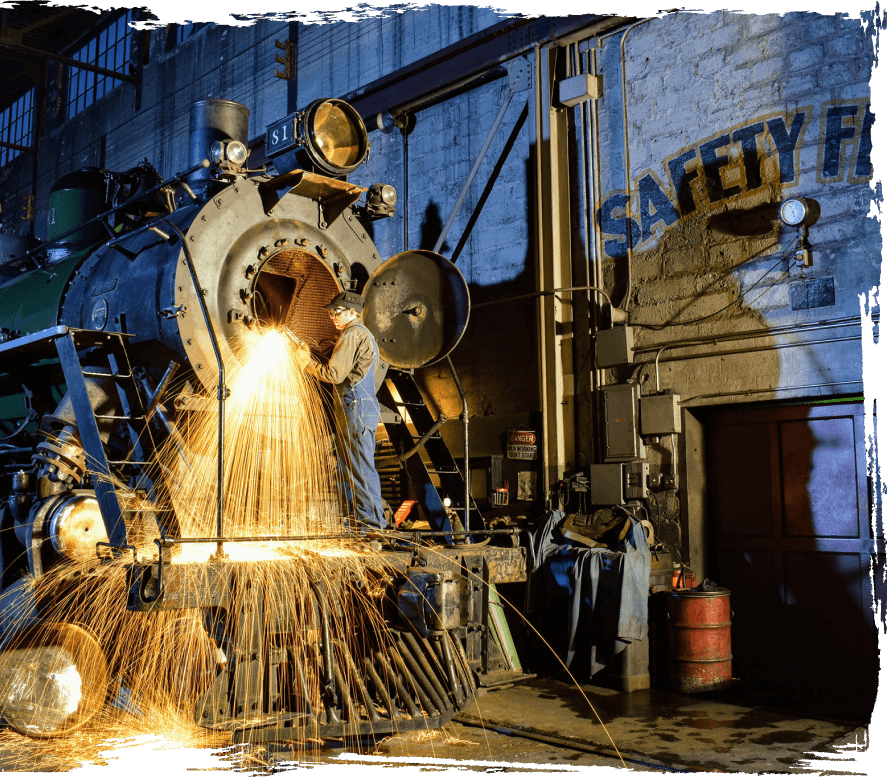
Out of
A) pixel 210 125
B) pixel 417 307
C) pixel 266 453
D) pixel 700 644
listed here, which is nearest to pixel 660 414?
pixel 700 644

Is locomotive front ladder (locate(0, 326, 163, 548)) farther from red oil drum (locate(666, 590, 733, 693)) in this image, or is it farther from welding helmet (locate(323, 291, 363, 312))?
red oil drum (locate(666, 590, 733, 693))

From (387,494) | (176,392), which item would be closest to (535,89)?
(387,494)

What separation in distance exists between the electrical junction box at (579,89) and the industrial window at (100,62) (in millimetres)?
8157

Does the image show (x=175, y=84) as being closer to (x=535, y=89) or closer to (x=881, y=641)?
(x=535, y=89)

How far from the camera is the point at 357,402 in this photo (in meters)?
5.62

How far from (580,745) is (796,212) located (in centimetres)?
396

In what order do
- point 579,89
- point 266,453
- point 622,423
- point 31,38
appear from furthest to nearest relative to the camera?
point 31,38 < point 579,89 < point 622,423 < point 266,453

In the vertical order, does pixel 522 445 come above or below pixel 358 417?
below

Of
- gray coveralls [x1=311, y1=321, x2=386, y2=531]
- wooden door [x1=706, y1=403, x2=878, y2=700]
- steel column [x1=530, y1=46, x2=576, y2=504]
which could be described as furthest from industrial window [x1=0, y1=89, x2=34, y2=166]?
wooden door [x1=706, y1=403, x2=878, y2=700]

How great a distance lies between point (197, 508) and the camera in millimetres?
5301

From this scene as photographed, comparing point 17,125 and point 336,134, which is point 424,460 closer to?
point 336,134

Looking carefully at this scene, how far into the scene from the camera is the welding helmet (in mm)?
5918

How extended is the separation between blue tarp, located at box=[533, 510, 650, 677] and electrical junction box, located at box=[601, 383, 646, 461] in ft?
2.62

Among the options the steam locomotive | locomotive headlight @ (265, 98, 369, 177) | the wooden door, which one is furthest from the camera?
the wooden door
